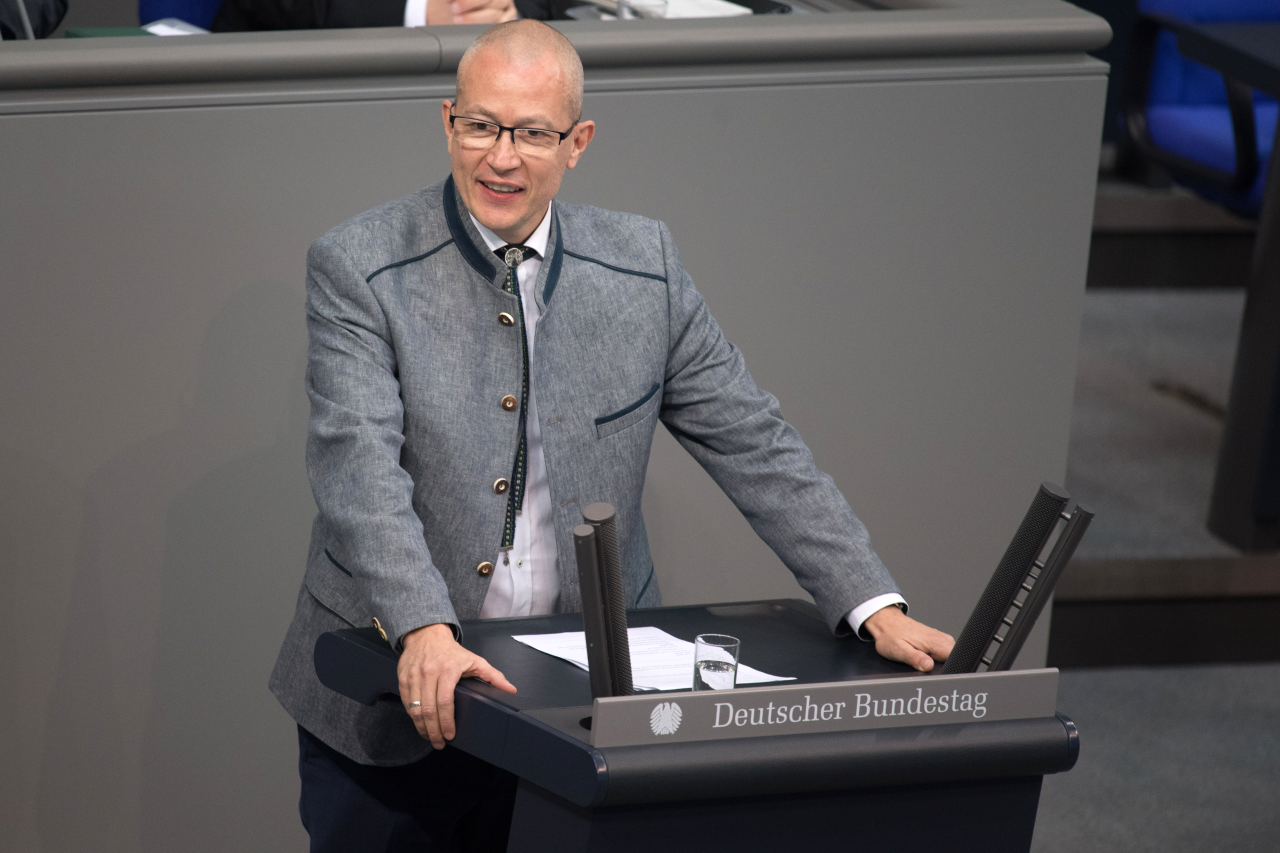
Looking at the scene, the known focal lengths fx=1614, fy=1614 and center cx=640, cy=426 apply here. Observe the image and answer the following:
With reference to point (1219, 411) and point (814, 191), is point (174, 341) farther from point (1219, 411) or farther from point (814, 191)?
point (1219, 411)

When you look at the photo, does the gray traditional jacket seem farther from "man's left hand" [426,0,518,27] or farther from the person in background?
the person in background

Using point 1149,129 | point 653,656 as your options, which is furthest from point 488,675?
point 1149,129

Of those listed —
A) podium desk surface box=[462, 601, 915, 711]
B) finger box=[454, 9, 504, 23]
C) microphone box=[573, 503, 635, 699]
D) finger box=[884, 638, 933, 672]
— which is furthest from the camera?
finger box=[454, 9, 504, 23]

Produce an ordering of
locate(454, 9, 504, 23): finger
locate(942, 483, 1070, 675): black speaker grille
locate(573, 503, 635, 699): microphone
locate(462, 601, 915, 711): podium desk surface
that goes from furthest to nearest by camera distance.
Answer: locate(454, 9, 504, 23): finger, locate(462, 601, 915, 711): podium desk surface, locate(942, 483, 1070, 675): black speaker grille, locate(573, 503, 635, 699): microphone

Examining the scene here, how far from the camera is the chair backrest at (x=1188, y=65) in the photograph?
451 centimetres

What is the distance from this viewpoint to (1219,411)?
525 cm

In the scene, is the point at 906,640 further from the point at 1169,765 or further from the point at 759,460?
the point at 1169,765

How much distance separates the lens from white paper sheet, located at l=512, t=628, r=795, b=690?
148 cm

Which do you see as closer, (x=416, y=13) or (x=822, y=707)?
(x=822, y=707)

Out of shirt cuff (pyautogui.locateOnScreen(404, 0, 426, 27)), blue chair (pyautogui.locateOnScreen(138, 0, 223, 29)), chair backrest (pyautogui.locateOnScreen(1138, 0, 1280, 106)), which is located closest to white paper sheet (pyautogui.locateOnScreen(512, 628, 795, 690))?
shirt cuff (pyautogui.locateOnScreen(404, 0, 426, 27))

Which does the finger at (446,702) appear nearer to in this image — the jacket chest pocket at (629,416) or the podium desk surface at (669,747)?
the podium desk surface at (669,747)

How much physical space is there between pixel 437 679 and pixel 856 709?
37 centimetres

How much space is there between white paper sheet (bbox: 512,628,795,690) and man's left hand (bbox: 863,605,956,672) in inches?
6.3

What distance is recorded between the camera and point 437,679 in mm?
1430
